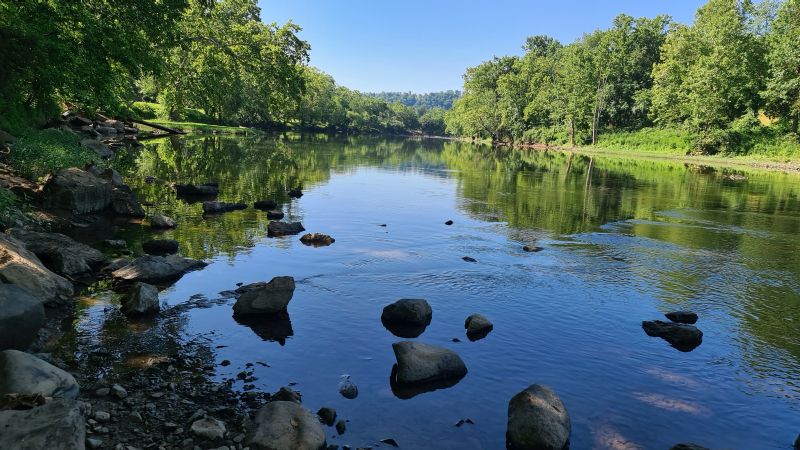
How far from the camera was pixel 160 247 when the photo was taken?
1905 cm

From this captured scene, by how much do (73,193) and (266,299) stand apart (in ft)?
46.4

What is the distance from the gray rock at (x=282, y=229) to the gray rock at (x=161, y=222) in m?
3.97

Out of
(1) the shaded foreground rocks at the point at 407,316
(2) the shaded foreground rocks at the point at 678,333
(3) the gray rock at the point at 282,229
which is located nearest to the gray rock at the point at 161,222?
(3) the gray rock at the point at 282,229

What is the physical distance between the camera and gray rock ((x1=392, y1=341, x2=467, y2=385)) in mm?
10859

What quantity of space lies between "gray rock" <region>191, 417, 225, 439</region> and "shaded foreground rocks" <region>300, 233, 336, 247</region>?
538 inches

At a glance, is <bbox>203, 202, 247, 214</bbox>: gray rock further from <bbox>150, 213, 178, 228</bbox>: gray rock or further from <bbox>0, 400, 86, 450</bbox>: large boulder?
<bbox>0, 400, 86, 450</bbox>: large boulder

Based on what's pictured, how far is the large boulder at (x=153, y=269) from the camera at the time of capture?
15.8 m

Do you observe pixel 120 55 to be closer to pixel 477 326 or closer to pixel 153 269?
pixel 153 269

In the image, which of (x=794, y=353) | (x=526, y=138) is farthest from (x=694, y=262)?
(x=526, y=138)

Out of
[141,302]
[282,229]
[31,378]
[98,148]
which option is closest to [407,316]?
[141,302]

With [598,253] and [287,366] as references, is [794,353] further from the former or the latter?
[287,366]

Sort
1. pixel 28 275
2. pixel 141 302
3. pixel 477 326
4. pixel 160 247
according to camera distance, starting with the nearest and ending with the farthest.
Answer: pixel 28 275, pixel 141 302, pixel 477 326, pixel 160 247

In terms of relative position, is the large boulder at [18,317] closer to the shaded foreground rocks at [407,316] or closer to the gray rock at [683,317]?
the shaded foreground rocks at [407,316]

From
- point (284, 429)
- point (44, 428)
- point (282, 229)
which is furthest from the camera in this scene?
point (282, 229)
